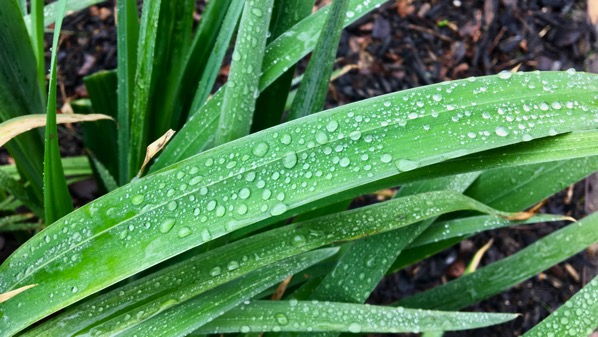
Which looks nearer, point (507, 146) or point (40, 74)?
point (507, 146)

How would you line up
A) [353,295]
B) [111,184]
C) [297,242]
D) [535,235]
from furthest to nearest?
[535,235] → [111,184] → [353,295] → [297,242]

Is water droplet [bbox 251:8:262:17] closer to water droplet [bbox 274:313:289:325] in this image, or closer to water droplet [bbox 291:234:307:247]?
water droplet [bbox 291:234:307:247]

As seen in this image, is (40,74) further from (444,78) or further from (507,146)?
(444,78)

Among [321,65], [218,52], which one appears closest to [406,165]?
[321,65]

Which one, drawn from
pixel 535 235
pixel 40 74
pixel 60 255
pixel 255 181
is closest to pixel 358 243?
pixel 255 181

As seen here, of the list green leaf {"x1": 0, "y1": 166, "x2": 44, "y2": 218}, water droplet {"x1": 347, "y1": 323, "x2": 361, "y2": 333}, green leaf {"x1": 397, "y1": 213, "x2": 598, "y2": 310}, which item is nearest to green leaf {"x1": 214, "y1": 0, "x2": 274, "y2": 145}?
water droplet {"x1": 347, "y1": 323, "x2": 361, "y2": 333}

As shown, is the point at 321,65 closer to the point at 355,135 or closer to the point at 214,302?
the point at 355,135

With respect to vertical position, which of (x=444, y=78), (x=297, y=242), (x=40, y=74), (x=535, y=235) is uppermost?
(x=40, y=74)

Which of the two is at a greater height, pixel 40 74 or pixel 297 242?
pixel 40 74
